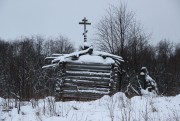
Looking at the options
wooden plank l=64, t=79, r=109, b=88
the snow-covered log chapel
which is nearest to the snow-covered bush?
the snow-covered log chapel

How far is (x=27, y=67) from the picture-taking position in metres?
12.8

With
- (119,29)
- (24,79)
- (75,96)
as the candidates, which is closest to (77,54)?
(75,96)

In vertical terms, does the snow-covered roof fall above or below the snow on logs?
above

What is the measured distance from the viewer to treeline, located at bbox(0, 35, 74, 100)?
10.2m

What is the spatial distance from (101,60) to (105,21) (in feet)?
41.0

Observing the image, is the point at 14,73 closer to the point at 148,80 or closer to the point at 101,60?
the point at 101,60

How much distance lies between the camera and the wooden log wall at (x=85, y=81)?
15609mm

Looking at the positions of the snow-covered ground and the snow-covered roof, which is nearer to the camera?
the snow-covered ground

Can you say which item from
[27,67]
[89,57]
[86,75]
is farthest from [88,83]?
[27,67]

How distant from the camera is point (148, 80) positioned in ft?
58.2

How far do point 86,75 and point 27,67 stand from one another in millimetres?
4069

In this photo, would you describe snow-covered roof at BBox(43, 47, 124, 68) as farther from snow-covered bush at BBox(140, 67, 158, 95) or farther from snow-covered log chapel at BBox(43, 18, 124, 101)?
snow-covered bush at BBox(140, 67, 158, 95)

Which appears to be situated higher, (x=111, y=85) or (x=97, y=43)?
(x=97, y=43)

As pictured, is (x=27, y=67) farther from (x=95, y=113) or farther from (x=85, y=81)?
(x=95, y=113)
